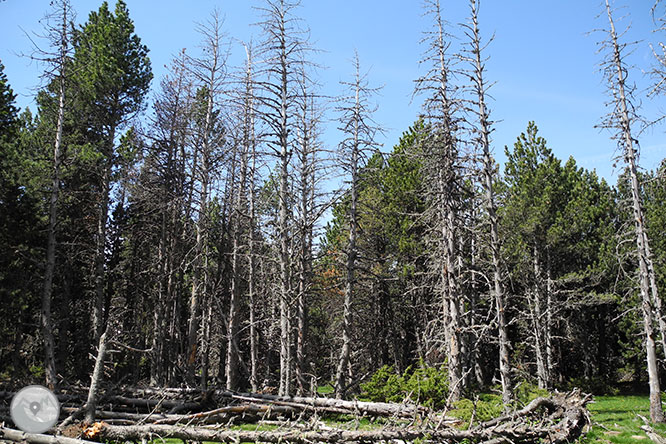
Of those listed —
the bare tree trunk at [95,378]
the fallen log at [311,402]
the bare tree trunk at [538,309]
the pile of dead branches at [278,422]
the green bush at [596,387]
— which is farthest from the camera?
the green bush at [596,387]

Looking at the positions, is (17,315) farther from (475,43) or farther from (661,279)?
(661,279)

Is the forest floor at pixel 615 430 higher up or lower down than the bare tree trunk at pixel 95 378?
lower down

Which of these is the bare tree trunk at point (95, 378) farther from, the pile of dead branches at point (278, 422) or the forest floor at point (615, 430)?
the forest floor at point (615, 430)

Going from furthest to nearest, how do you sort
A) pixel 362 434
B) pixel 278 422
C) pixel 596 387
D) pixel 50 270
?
1. pixel 596 387
2. pixel 50 270
3. pixel 278 422
4. pixel 362 434

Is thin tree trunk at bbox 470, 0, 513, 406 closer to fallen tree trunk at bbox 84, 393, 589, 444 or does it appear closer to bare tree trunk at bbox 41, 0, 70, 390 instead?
fallen tree trunk at bbox 84, 393, 589, 444

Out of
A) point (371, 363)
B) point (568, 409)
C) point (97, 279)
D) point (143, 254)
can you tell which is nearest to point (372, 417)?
point (568, 409)

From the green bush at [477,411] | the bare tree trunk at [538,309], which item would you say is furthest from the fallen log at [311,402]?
the bare tree trunk at [538,309]

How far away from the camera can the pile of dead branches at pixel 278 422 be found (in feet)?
21.1

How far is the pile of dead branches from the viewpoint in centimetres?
643

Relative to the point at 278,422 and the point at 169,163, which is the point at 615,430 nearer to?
the point at 278,422

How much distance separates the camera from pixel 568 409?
863 cm

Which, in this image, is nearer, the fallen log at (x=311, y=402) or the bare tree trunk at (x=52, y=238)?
the fallen log at (x=311, y=402)

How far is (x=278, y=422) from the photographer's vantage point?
9094 mm

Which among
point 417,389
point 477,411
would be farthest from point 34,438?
point 417,389
